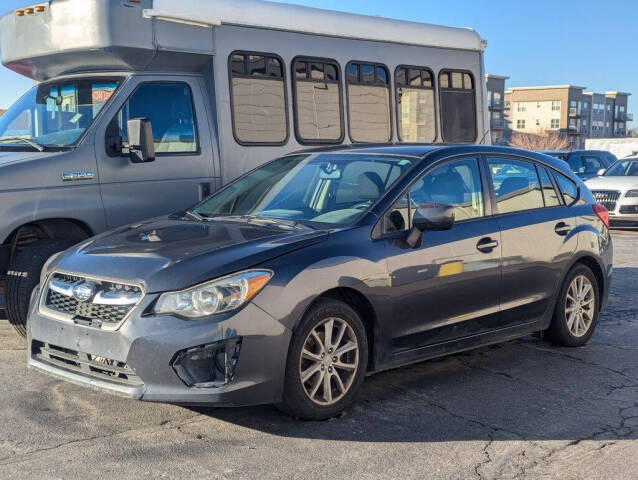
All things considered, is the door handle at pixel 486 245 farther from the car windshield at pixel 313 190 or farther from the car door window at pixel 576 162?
the car door window at pixel 576 162

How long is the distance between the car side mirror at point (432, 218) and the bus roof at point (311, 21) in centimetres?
324

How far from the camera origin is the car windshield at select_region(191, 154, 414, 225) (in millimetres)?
5391

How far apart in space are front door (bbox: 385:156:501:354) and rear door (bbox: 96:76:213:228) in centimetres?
256

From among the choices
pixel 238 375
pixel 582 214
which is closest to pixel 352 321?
pixel 238 375

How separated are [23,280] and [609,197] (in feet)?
43.8

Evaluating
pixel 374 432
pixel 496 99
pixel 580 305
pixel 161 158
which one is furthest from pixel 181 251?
pixel 496 99

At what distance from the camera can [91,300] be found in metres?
4.55

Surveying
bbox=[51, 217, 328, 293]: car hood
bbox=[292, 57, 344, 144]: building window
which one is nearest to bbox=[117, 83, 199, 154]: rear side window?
bbox=[292, 57, 344, 144]: building window

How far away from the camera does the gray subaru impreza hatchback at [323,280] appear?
4316mm

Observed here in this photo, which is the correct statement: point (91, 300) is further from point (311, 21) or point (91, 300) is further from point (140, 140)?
point (311, 21)

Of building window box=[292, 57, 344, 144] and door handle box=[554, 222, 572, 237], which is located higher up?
building window box=[292, 57, 344, 144]

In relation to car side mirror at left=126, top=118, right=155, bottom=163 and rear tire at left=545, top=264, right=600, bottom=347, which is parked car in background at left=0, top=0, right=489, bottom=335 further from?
rear tire at left=545, top=264, right=600, bottom=347

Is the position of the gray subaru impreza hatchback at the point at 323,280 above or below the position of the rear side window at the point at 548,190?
below

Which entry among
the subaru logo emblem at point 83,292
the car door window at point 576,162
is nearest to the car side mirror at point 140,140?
the subaru logo emblem at point 83,292
